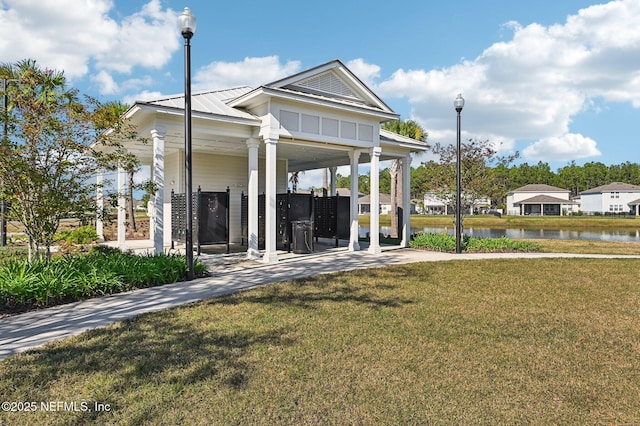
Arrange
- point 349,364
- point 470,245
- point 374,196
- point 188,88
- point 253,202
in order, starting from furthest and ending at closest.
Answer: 1. point 470,245
2. point 374,196
3. point 253,202
4. point 188,88
5. point 349,364

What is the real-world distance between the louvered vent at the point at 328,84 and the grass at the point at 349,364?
22.3 ft

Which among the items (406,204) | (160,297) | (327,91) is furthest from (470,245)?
(160,297)

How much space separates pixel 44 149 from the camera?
23.5 ft

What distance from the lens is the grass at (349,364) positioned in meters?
3.08

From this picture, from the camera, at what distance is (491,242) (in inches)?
553

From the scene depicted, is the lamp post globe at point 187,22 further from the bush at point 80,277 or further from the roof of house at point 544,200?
the roof of house at point 544,200

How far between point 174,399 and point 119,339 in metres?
1.70

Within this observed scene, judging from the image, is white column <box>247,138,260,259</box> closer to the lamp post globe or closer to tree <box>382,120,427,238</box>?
the lamp post globe

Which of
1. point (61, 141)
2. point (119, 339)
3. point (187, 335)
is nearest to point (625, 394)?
point (187, 335)

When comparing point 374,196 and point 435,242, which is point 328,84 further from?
point 435,242

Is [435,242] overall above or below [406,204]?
below

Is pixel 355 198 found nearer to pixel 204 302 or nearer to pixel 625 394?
pixel 204 302

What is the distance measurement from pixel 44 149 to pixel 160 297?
138 inches

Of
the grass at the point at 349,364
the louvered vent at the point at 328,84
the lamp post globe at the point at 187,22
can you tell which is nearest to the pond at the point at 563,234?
the louvered vent at the point at 328,84
